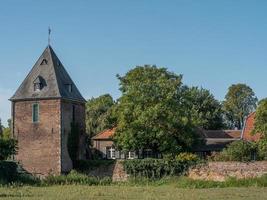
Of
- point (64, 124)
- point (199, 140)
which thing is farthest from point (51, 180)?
point (199, 140)

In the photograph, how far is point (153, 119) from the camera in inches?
2045

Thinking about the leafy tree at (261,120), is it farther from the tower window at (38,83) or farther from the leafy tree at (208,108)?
the leafy tree at (208,108)

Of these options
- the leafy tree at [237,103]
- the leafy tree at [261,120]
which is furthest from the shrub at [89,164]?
the leafy tree at [237,103]

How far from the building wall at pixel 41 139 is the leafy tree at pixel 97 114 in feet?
67.1

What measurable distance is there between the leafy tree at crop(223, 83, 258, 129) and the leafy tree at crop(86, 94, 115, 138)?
62.2ft

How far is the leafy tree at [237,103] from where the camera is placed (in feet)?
296

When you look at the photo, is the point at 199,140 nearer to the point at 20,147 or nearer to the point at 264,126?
the point at 264,126

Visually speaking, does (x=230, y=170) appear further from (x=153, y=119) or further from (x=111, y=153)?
(x=111, y=153)

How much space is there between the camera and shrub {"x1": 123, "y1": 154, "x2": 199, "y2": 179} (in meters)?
48.0

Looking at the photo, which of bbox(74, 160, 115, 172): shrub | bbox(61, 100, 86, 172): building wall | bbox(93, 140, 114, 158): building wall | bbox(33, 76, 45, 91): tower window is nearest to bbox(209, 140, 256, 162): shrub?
bbox(74, 160, 115, 172): shrub

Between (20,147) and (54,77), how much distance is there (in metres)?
7.02

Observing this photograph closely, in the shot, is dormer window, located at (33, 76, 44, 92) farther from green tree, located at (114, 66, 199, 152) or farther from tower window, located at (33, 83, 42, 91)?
green tree, located at (114, 66, 199, 152)

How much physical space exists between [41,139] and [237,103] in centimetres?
4592

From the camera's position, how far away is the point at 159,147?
52.3 m
